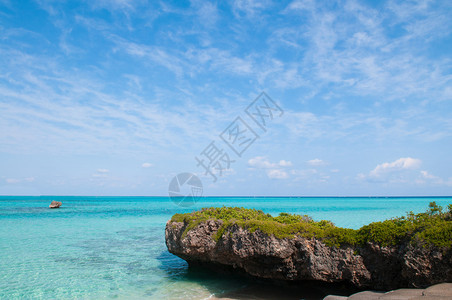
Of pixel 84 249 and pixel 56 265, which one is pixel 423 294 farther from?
pixel 84 249

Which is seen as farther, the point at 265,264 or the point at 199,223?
the point at 199,223

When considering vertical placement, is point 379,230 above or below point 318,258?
above

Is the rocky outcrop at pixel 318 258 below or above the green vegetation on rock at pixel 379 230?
below

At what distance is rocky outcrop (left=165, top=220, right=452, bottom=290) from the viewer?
6519 mm

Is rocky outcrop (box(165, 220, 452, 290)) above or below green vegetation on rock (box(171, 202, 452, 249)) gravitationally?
below

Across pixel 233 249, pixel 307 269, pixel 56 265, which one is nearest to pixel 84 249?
pixel 56 265

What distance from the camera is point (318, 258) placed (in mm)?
8000

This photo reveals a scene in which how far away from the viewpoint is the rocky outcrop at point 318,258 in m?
6.52

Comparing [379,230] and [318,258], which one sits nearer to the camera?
[379,230]

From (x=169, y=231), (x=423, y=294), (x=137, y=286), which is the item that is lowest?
(x=137, y=286)

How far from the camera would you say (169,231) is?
1115cm

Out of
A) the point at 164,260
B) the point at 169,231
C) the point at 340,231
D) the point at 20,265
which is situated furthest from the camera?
the point at 164,260

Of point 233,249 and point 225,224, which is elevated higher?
point 225,224

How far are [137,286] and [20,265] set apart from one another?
637 centimetres
